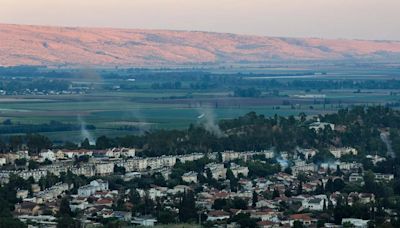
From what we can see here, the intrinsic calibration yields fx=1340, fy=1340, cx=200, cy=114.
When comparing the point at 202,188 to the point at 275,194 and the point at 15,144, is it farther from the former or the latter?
the point at 15,144

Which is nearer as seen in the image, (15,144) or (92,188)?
(92,188)

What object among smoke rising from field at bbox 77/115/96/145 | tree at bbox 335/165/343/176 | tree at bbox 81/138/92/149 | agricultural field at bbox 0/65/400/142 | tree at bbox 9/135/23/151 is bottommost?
agricultural field at bbox 0/65/400/142

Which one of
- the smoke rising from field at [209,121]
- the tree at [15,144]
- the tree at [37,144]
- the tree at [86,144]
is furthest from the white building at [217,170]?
the smoke rising from field at [209,121]

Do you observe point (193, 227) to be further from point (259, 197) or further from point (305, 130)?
point (305, 130)

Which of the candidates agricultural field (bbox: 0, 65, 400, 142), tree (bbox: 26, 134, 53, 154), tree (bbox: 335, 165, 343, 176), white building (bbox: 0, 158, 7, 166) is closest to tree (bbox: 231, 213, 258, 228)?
tree (bbox: 335, 165, 343, 176)

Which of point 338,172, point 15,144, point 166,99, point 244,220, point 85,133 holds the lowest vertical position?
point 166,99

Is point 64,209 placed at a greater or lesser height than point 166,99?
greater

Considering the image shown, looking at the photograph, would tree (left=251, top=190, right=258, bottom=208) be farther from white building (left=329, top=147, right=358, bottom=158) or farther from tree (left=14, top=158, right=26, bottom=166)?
white building (left=329, top=147, right=358, bottom=158)

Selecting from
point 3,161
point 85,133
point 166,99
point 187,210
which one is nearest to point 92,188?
point 187,210
